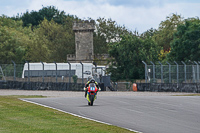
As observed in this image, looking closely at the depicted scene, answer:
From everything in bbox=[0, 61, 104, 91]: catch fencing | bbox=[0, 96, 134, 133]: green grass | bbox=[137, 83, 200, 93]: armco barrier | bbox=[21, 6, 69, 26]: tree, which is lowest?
bbox=[0, 96, 134, 133]: green grass

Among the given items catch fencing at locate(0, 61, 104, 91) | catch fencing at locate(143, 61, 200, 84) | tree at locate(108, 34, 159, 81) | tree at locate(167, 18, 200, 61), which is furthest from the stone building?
catch fencing at locate(143, 61, 200, 84)

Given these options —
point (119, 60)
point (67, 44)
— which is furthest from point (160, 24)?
point (119, 60)

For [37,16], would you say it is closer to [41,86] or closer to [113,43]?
[113,43]

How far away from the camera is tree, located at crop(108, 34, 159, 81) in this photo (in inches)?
2457

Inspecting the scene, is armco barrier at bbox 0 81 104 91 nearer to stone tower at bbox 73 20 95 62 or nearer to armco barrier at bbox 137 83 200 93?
armco barrier at bbox 137 83 200 93

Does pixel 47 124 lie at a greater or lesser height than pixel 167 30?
lesser

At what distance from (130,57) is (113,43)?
12.6 meters

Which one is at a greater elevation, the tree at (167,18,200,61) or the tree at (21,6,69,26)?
the tree at (21,6,69,26)

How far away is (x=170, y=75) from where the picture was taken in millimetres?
43906

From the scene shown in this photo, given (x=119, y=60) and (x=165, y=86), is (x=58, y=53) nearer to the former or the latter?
(x=119, y=60)

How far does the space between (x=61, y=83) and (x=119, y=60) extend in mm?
20078

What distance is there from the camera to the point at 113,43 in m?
75.9

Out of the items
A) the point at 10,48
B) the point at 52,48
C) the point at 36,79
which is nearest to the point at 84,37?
the point at 10,48

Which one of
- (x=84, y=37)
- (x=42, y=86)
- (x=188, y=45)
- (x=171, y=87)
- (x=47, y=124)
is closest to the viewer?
(x=47, y=124)
